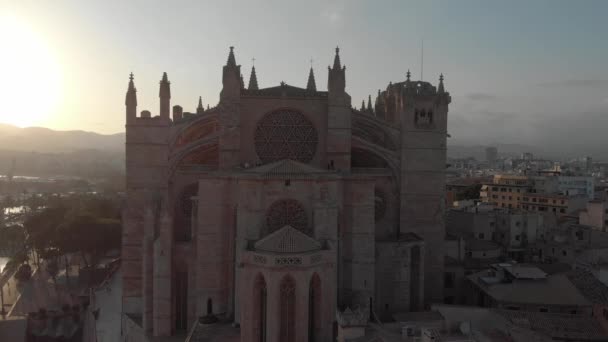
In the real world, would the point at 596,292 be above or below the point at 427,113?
below

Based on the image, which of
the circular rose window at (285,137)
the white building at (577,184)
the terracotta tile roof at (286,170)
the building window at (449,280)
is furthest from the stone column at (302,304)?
the white building at (577,184)

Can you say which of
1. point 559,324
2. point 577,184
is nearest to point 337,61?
point 559,324

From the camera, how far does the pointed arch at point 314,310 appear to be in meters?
22.3

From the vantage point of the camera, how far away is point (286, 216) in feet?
80.8

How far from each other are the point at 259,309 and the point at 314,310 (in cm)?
254

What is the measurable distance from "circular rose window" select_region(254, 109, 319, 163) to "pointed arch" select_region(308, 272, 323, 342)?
8.73 metres

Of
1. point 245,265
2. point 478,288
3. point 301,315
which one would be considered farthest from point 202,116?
point 478,288

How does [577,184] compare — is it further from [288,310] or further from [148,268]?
[148,268]

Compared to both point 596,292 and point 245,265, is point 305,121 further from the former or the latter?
point 596,292

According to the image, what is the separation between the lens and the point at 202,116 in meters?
29.1

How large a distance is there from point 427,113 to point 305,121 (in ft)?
26.1

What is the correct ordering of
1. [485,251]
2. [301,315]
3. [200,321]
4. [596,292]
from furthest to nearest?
[485,251] → [596,292] → [200,321] → [301,315]

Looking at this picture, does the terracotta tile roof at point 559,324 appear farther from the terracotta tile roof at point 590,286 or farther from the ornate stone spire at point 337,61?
the ornate stone spire at point 337,61

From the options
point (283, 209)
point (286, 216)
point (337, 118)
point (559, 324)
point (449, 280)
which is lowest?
point (449, 280)
